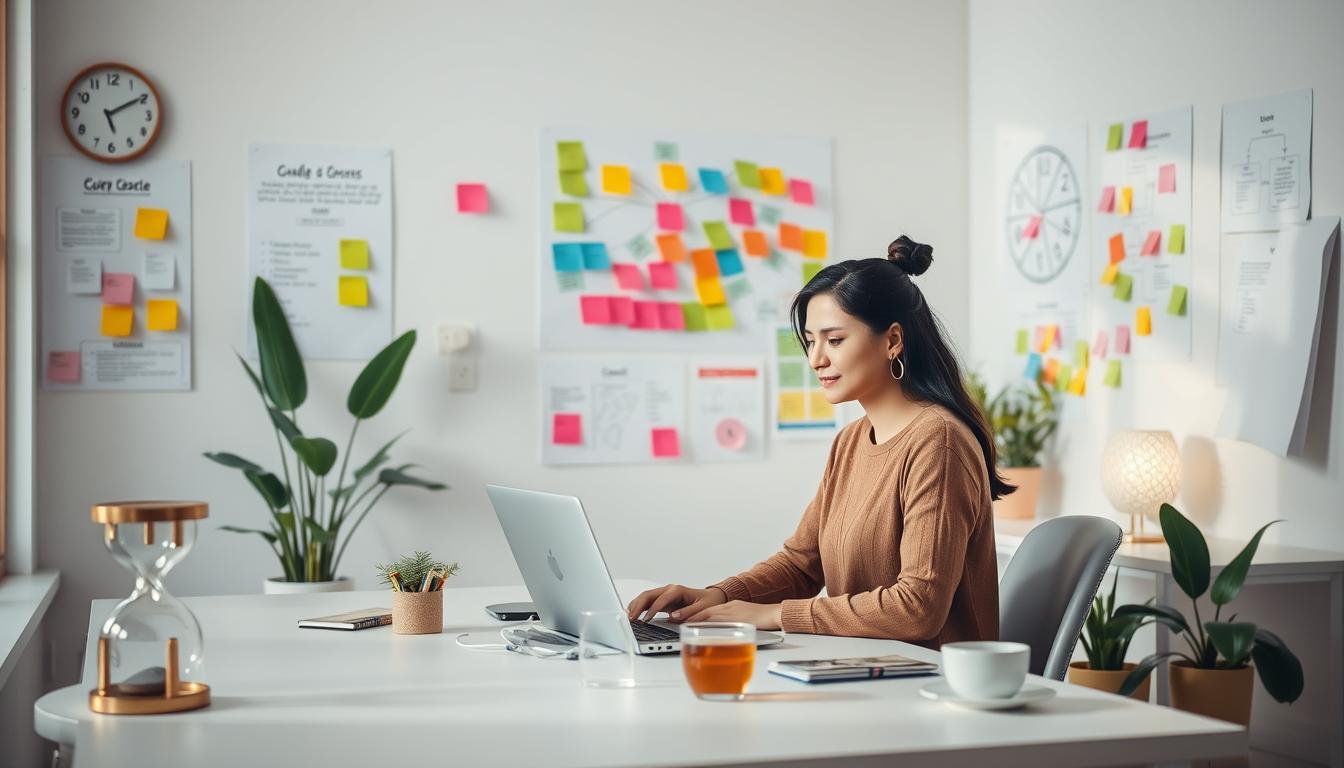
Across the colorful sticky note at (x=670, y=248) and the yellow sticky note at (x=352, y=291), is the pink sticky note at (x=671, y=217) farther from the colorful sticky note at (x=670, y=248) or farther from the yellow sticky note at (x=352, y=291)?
the yellow sticky note at (x=352, y=291)

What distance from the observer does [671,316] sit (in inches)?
168

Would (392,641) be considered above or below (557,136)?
below

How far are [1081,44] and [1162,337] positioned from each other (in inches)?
39.7

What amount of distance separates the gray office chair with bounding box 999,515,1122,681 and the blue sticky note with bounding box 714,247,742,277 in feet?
7.27

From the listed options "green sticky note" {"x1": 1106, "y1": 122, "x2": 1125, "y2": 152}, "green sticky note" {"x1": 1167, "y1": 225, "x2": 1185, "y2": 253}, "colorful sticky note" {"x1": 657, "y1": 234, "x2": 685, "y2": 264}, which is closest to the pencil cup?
"colorful sticky note" {"x1": 657, "y1": 234, "x2": 685, "y2": 264}

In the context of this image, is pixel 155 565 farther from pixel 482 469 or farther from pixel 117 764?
pixel 482 469

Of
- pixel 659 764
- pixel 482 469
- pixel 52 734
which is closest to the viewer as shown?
pixel 659 764

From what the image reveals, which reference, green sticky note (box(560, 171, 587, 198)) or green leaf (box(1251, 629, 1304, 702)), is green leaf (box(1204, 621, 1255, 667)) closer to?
green leaf (box(1251, 629, 1304, 702))

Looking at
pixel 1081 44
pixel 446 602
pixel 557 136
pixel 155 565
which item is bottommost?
pixel 446 602

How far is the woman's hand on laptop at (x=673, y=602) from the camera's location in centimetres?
204

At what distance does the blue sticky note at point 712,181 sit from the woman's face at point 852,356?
6.91 feet

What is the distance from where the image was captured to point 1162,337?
12.2 feet

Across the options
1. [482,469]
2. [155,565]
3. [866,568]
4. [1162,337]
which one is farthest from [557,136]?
[155,565]

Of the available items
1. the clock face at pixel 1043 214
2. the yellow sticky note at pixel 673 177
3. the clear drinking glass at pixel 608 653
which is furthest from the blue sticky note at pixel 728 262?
the clear drinking glass at pixel 608 653
